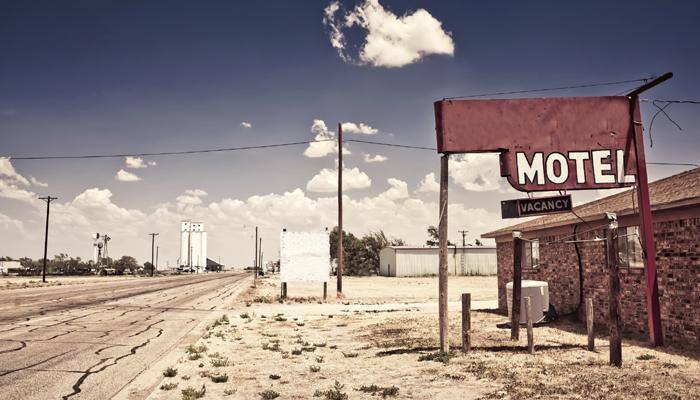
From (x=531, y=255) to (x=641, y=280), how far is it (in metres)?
6.60

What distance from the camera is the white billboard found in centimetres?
2628

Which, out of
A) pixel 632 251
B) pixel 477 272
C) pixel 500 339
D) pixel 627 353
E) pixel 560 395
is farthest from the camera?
pixel 477 272

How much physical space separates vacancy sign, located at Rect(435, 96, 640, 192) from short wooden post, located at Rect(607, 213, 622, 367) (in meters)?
→ 1.85

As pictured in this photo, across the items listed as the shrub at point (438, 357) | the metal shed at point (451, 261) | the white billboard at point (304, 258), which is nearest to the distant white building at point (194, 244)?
the metal shed at point (451, 261)

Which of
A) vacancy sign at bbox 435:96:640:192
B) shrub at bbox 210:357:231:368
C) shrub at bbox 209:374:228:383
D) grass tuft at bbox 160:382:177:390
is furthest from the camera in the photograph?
vacancy sign at bbox 435:96:640:192

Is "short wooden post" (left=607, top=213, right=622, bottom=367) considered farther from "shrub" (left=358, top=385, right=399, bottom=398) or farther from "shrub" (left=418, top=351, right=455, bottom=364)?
"shrub" (left=358, top=385, right=399, bottom=398)

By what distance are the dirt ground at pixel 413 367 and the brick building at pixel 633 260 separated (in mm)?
1003

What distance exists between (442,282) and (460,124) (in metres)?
3.46

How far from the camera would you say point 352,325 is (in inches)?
635

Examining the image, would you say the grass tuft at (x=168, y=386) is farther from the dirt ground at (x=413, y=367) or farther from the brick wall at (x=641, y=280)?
the brick wall at (x=641, y=280)

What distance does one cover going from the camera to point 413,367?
914 centimetres

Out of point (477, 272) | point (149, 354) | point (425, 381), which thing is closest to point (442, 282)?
point (425, 381)

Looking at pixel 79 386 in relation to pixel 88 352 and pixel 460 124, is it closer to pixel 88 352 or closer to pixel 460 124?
pixel 88 352

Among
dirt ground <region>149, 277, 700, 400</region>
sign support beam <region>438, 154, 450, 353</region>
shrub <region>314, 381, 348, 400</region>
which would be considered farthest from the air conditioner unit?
shrub <region>314, 381, 348, 400</region>
